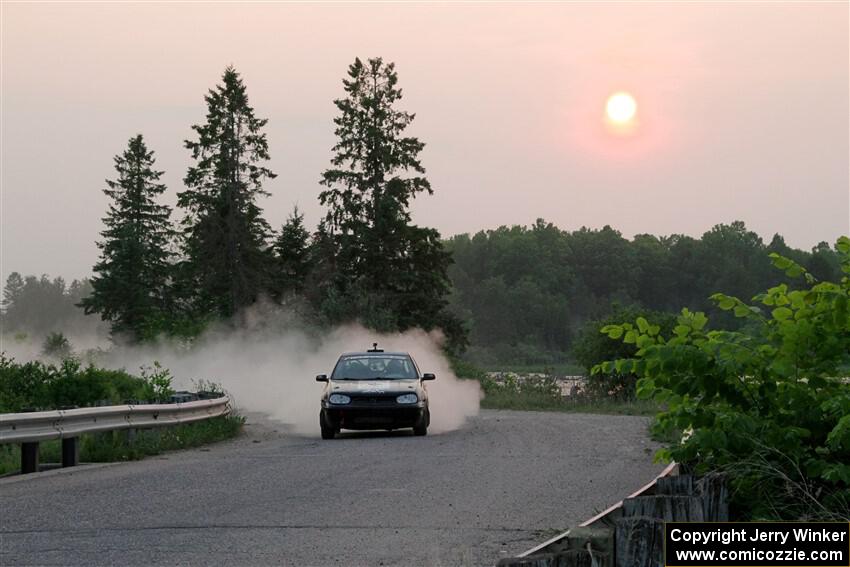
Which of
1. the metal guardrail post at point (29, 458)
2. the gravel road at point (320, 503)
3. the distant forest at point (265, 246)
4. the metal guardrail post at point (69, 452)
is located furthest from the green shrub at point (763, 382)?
the distant forest at point (265, 246)

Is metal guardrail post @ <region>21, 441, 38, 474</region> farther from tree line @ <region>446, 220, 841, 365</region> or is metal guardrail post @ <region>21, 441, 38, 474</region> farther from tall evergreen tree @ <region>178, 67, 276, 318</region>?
tree line @ <region>446, 220, 841, 365</region>

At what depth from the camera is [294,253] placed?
87938 millimetres

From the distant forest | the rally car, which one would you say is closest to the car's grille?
the rally car

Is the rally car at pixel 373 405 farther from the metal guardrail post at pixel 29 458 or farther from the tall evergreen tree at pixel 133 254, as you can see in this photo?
the tall evergreen tree at pixel 133 254

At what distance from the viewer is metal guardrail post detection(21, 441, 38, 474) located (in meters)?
17.3

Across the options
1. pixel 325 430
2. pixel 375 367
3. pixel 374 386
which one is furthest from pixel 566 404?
pixel 325 430

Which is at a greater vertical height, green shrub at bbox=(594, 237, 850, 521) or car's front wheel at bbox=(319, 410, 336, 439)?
green shrub at bbox=(594, 237, 850, 521)

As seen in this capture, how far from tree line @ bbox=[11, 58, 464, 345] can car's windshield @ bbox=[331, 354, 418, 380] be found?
41.9 m

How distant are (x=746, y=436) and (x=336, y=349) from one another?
48.4 metres

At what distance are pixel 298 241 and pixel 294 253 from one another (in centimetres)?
92

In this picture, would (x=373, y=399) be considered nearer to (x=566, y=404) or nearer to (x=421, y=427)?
(x=421, y=427)

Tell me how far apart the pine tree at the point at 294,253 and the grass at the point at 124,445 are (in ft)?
202

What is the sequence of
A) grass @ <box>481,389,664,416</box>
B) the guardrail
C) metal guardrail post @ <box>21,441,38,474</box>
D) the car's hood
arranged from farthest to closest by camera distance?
grass @ <box>481,389,664,416</box> → the car's hood → metal guardrail post @ <box>21,441,38,474</box> → the guardrail

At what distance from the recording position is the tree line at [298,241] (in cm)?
7662
